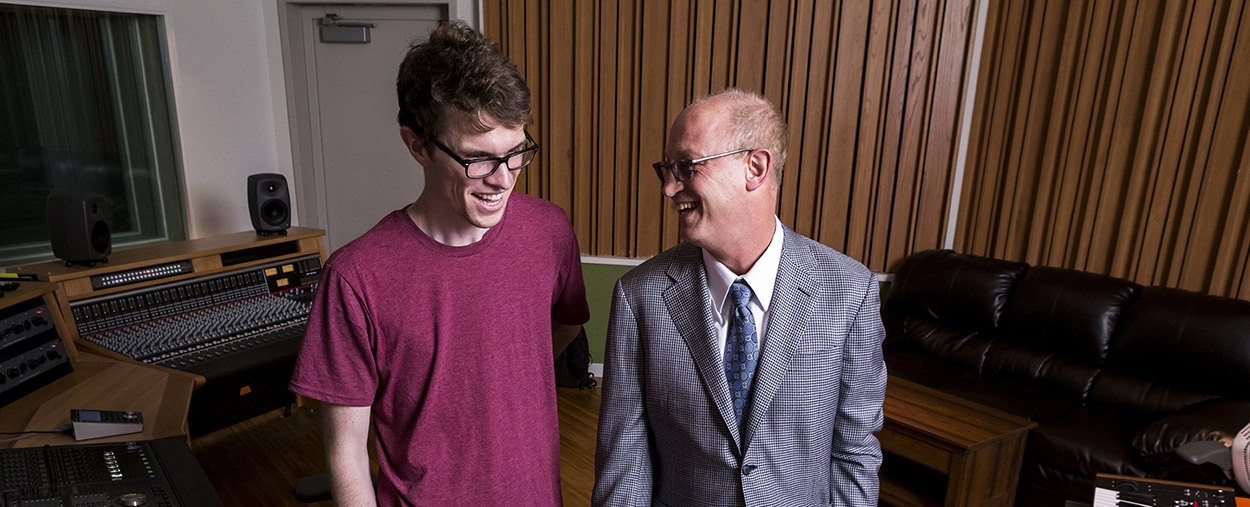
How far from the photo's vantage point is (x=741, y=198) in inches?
47.5

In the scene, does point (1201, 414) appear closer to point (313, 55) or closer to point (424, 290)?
point (424, 290)

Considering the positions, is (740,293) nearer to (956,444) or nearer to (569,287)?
(569,287)

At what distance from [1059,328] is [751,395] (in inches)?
107

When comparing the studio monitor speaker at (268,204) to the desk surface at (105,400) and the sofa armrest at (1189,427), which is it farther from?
the sofa armrest at (1189,427)

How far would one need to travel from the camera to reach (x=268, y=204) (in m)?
3.26

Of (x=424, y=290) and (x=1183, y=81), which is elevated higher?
(x=1183, y=81)

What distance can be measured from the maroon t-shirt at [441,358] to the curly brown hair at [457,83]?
0.21 meters

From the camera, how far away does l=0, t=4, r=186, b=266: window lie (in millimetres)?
3109

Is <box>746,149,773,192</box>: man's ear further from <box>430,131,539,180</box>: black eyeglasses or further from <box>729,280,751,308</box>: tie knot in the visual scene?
<box>430,131,539,180</box>: black eyeglasses

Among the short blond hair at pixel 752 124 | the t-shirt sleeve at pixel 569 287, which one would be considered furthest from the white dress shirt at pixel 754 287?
the t-shirt sleeve at pixel 569 287

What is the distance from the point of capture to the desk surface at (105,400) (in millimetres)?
1794

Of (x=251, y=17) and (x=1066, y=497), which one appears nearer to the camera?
(x=1066, y=497)

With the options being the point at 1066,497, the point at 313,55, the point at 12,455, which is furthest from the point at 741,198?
the point at 313,55

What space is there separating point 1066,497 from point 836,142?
204cm
